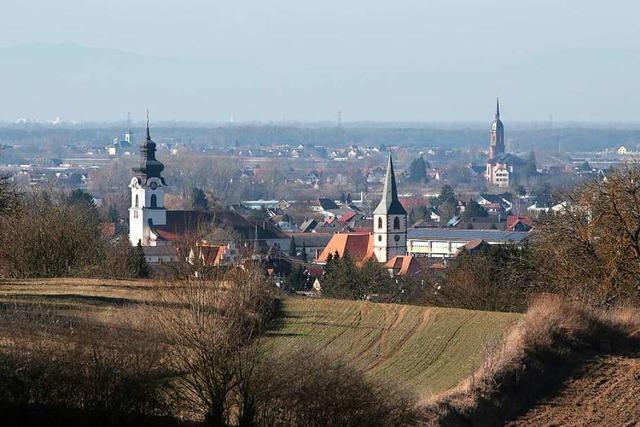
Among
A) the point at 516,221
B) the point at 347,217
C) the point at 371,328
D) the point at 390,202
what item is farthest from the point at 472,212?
the point at 371,328

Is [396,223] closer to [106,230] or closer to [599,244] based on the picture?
[106,230]

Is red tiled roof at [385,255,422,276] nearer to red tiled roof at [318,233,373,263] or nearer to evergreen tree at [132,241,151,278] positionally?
red tiled roof at [318,233,373,263]

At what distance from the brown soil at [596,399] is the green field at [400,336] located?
4.27 feet

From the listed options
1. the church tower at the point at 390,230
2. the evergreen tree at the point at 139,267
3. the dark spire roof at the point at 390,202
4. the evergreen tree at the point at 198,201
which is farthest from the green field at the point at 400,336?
the evergreen tree at the point at 198,201

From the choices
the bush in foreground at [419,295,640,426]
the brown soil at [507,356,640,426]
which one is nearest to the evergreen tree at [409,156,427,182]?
the bush in foreground at [419,295,640,426]

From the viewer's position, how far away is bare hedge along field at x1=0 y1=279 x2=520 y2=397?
2058cm

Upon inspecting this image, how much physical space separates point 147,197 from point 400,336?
207ft

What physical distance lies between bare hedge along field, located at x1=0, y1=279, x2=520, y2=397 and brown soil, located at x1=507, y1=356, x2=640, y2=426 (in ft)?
4.17

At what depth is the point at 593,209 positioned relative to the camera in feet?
98.2

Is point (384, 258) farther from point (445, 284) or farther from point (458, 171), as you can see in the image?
point (458, 171)

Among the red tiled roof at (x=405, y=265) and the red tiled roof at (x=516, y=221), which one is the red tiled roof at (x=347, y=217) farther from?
the red tiled roof at (x=405, y=265)

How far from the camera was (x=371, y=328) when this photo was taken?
24.1m

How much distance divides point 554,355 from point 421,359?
184cm

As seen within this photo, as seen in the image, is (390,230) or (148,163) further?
(148,163)
